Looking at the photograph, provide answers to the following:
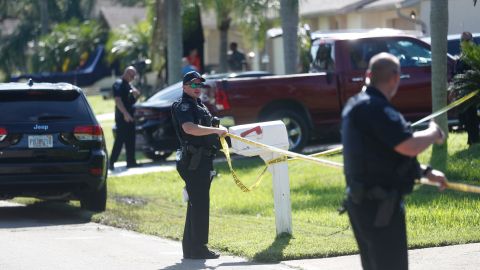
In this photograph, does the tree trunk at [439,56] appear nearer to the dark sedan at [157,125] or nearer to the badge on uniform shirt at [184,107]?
the dark sedan at [157,125]

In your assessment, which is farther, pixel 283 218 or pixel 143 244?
pixel 143 244

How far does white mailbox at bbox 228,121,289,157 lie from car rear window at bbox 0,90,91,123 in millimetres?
3434

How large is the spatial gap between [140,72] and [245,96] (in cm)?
1966

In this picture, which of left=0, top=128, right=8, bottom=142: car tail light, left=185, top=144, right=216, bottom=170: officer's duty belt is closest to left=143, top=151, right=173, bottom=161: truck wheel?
left=0, top=128, right=8, bottom=142: car tail light

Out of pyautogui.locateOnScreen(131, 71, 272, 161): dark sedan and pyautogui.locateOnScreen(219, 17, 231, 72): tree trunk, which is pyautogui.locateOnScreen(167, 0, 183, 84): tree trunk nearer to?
pyautogui.locateOnScreen(131, 71, 272, 161): dark sedan

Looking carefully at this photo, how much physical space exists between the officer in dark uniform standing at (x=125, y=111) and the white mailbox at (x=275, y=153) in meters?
8.05

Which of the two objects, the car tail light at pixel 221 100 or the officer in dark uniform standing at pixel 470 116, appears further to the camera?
the car tail light at pixel 221 100

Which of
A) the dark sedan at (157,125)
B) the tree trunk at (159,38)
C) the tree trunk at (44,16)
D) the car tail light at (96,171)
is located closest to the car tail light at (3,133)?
the car tail light at (96,171)

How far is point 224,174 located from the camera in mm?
16500

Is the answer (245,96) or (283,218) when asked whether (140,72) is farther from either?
(283,218)

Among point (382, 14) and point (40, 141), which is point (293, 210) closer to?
point (40, 141)

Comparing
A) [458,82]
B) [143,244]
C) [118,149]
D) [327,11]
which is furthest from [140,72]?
[143,244]

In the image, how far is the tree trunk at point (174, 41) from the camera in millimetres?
23266

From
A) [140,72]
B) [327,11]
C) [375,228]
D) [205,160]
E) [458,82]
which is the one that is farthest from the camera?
[140,72]
